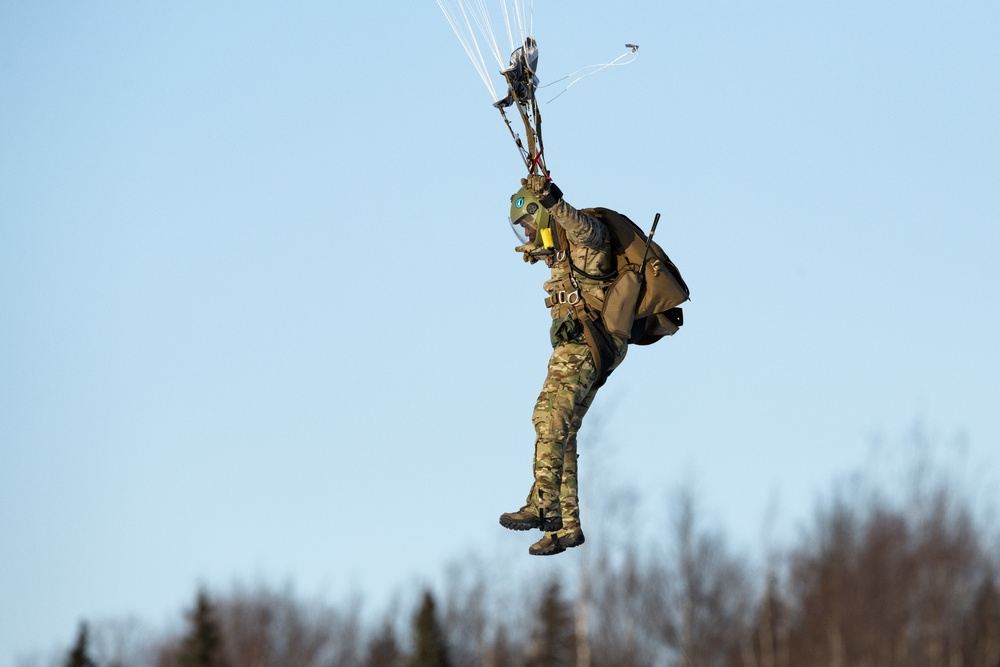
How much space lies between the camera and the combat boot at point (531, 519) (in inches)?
528

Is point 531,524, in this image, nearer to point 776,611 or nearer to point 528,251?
point 528,251

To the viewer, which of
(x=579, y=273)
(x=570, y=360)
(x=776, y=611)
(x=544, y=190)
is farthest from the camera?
(x=776, y=611)

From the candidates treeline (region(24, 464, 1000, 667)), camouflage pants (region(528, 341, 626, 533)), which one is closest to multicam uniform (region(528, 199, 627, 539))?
camouflage pants (region(528, 341, 626, 533))

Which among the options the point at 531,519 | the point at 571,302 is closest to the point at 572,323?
the point at 571,302

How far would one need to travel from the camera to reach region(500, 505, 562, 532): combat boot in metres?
13.4

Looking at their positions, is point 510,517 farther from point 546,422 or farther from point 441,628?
point 441,628

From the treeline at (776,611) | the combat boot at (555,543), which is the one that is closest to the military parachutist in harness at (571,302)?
the combat boot at (555,543)

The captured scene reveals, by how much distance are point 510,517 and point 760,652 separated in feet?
159

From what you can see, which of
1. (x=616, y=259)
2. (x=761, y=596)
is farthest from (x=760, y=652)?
(x=616, y=259)

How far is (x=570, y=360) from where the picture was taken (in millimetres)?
13844

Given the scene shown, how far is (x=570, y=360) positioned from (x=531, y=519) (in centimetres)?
137

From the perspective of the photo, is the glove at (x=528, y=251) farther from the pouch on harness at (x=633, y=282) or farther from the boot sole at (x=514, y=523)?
the boot sole at (x=514, y=523)

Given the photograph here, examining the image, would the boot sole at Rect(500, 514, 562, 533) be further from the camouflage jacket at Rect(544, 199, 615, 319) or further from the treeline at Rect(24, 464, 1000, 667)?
the treeline at Rect(24, 464, 1000, 667)

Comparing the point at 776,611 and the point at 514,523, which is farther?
the point at 776,611
